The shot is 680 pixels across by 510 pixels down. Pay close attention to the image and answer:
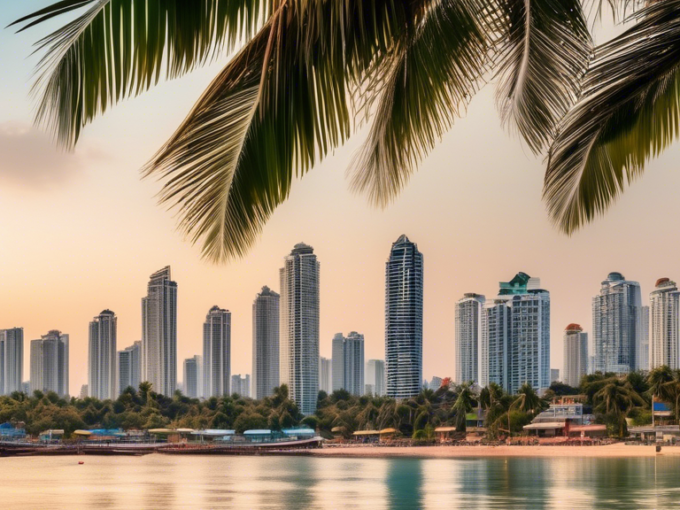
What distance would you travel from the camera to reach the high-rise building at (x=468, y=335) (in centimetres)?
7444

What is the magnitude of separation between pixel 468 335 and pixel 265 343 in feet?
55.9

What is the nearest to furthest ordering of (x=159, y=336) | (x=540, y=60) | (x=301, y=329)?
(x=540, y=60)
(x=301, y=329)
(x=159, y=336)

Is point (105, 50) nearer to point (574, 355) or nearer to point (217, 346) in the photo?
point (574, 355)

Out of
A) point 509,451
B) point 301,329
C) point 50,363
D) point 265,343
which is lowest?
point 509,451

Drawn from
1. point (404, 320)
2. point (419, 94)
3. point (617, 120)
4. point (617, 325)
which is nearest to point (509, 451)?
point (617, 325)

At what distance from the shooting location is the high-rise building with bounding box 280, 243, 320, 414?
75.9m

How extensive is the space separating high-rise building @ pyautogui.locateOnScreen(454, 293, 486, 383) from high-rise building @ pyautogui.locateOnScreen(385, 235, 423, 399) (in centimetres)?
317

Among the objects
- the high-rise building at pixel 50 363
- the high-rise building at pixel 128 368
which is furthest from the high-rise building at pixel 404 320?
the high-rise building at pixel 50 363

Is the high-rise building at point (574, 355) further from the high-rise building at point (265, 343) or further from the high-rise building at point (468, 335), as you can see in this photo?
the high-rise building at point (265, 343)

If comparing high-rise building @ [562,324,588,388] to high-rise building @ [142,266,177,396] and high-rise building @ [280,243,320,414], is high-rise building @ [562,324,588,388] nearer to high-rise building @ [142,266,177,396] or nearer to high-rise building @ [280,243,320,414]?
high-rise building @ [280,243,320,414]

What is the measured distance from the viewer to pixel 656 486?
38.7 meters

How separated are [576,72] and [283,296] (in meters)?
76.2

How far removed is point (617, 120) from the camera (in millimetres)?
2768

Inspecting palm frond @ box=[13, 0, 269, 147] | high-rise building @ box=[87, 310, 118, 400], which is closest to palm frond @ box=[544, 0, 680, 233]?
palm frond @ box=[13, 0, 269, 147]
